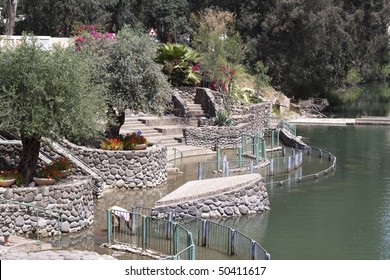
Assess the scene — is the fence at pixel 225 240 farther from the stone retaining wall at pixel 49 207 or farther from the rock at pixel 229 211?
the stone retaining wall at pixel 49 207

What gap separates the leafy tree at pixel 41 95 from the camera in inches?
905

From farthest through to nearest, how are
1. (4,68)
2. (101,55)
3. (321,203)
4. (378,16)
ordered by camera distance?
(378,16) < (101,55) < (321,203) < (4,68)

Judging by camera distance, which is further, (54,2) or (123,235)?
(54,2)

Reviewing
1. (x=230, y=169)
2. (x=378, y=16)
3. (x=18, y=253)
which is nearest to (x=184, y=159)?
(x=230, y=169)

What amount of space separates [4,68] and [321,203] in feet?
39.0

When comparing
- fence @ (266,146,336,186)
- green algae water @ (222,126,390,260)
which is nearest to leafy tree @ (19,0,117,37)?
fence @ (266,146,336,186)

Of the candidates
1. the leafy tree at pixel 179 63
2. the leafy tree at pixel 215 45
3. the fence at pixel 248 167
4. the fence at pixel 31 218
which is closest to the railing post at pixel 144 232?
the fence at pixel 31 218

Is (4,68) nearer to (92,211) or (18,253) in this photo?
(92,211)

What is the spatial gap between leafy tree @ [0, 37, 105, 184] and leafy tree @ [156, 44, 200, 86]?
20.5 metres

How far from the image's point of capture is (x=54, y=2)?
5581cm

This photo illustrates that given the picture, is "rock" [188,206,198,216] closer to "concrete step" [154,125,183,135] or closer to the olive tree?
the olive tree

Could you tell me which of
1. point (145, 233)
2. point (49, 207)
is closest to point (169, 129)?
point (49, 207)

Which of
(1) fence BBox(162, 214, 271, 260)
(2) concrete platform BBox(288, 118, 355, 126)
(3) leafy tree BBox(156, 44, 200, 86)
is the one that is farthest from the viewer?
(2) concrete platform BBox(288, 118, 355, 126)

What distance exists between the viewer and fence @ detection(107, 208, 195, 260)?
21219mm
